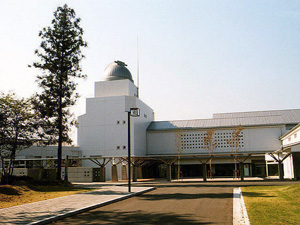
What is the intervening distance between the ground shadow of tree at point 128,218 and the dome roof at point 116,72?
38.0 m

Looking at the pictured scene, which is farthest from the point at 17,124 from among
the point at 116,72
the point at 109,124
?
the point at 116,72

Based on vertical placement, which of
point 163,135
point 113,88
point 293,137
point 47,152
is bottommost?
point 47,152

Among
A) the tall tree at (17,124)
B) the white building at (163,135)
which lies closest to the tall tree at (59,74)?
the tall tree at (17,124)

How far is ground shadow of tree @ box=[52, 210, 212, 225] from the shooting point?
9789 mm

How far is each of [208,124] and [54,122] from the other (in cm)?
2809

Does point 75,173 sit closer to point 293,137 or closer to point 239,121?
point 239,121

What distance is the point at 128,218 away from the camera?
10516mm

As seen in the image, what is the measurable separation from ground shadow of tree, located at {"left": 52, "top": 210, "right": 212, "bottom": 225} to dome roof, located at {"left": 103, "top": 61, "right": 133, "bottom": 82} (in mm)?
38041

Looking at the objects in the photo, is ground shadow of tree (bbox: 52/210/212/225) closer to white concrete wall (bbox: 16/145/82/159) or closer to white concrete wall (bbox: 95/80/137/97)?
white concrete wall (bbox: 16/145/82/159)

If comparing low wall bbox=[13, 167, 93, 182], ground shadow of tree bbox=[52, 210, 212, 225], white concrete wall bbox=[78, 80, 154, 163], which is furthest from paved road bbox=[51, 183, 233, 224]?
white concrete wall bbox=[78, 80, 154, 163]

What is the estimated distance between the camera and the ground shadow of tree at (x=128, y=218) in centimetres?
979

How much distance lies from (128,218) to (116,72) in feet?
130

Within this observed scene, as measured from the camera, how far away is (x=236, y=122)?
48375 millimetres

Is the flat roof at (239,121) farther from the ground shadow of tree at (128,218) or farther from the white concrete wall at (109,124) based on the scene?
the ground shadow of tree at (128,218)
